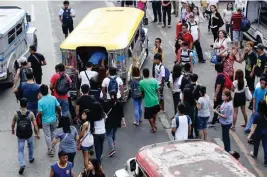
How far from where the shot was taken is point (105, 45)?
13789 mm

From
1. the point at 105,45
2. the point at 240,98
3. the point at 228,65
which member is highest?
the point at 105,45

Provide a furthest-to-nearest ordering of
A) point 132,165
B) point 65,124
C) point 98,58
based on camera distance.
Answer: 1. point 98,58
2. point 65,124
3. point 132,165

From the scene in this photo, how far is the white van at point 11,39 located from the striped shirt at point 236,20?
700 centimetres

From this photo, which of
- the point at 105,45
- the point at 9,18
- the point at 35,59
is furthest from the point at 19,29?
the point at 105,45

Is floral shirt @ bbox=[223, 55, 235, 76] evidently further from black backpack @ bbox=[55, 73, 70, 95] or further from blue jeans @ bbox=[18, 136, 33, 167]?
blue jeans @ bbox=[18, 136, 33, 167]

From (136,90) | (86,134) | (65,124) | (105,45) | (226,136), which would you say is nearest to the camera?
(65,124)

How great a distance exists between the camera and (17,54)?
1681 centimetres

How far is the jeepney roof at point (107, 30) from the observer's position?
45.5ft

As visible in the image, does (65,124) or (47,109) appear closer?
(65,124)

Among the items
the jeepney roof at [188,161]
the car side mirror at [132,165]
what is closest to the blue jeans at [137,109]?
the car side mirror at [132,165]

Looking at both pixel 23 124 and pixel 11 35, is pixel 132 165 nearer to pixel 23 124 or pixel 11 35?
pixel 23 124

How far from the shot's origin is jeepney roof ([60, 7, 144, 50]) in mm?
13867

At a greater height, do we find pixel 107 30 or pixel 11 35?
pixel 107 30

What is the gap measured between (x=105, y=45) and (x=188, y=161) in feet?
19.6
